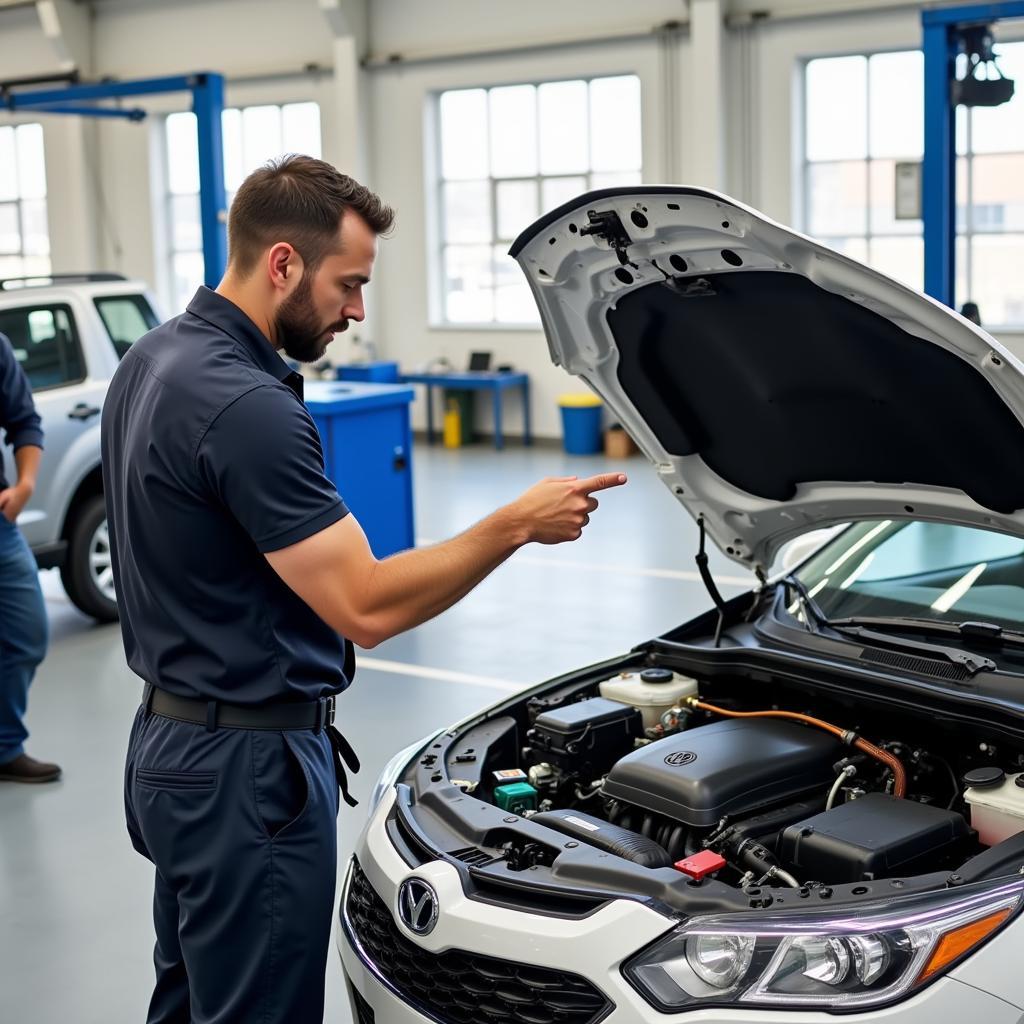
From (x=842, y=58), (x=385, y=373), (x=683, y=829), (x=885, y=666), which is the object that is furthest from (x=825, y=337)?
(x=385, y=373)

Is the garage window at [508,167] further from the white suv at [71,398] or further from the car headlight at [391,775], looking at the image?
the car headlight at [391,775]

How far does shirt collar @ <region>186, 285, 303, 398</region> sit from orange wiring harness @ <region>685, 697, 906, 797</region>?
1.29 metres

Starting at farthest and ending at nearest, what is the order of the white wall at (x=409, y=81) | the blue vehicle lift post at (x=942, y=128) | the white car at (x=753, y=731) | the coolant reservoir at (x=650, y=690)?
the white wall at (x=409, y=81) < the blue vehicle lift post at (x=942, y=128) < the coolant reservoir at (x=650, y=690) < the white car at (x=753, y=731)

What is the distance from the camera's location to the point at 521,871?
2.38 m

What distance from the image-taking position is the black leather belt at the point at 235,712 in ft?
7.55

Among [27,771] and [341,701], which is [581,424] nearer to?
[341,701]

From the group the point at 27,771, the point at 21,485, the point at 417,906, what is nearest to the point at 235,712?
the point at 417,906

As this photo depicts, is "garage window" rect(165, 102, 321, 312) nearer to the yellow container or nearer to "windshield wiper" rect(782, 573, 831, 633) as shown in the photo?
the yellow container

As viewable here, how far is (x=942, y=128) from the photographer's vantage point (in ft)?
22.6

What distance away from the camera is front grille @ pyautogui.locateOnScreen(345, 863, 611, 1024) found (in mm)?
2148

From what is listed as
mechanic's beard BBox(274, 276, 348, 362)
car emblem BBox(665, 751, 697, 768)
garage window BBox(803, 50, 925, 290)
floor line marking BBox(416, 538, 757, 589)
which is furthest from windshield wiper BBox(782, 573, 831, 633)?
garage window BBox(803, 50, 925, 290)

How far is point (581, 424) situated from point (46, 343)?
686 centimetres

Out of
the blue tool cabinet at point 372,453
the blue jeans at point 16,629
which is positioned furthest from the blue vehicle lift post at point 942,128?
the blue jeans at point 16,629

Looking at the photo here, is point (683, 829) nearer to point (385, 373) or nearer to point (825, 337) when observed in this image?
point (825, 337)
